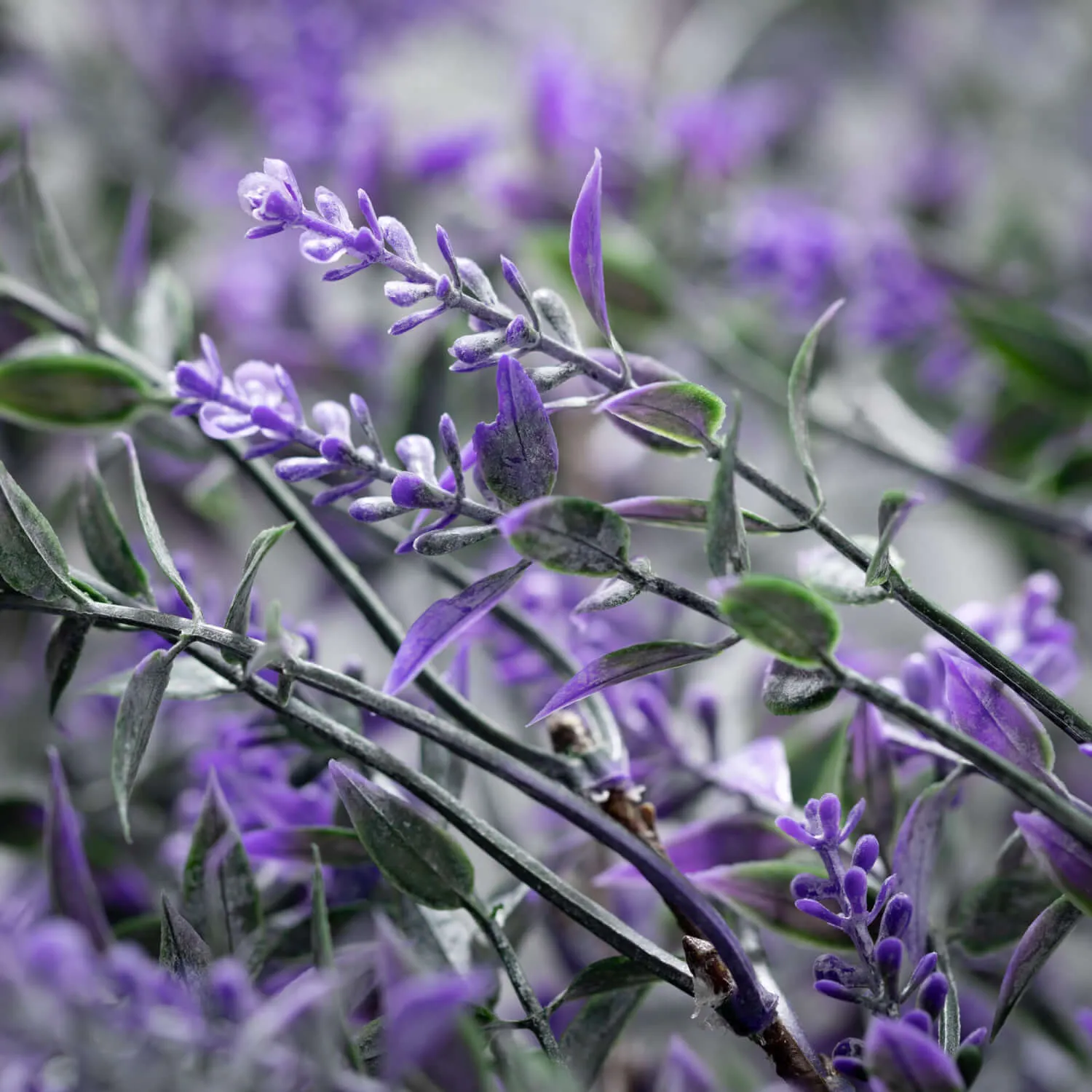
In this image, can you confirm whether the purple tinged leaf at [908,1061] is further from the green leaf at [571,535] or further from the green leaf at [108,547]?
the green leaf at [108,547]

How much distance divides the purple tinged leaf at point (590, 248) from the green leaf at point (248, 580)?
0.09 meters

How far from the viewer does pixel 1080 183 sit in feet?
3.44

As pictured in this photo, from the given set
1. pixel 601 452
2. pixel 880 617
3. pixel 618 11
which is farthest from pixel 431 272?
pixel 618 11

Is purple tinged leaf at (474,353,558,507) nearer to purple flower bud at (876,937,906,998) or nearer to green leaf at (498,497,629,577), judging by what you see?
green leaf at (498,497,629,577)

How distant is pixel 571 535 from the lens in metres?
0.24

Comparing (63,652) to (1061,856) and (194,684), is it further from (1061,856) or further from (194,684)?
(1061,856)

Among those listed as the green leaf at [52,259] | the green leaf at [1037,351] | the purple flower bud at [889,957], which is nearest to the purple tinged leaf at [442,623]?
the purple flower bud at [889,957]

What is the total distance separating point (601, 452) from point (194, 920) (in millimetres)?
525

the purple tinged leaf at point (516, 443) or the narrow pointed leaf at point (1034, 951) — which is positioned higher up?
the purple tinged leaf at point (516, 443)

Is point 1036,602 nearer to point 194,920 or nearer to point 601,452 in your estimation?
point 194,920

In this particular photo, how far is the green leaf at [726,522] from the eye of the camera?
9.1 inches

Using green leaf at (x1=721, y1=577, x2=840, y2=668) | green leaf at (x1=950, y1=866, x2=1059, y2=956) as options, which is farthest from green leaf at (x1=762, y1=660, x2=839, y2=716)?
green leaf at (x1=950, y1=866, x2=1059, y2=956)

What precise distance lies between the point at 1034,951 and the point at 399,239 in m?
0.23

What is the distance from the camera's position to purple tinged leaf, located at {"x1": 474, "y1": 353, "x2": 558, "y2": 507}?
0.79ft
